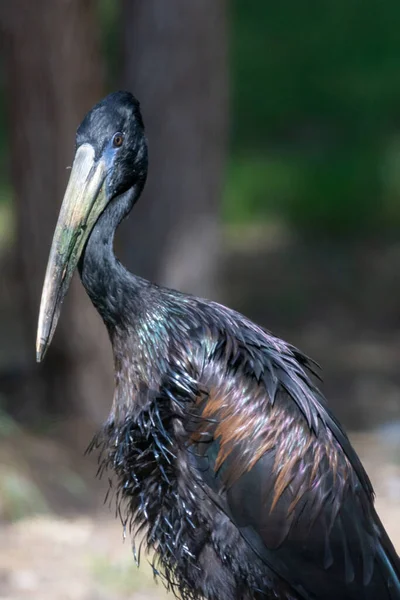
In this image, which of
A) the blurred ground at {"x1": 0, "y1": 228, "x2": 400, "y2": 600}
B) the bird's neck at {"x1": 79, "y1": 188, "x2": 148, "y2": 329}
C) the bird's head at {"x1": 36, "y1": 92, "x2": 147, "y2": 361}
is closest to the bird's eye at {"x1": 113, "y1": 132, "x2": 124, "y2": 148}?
the bird's head at {"x1": 36, "y1": 92, "x2": 147, "y2": 361}

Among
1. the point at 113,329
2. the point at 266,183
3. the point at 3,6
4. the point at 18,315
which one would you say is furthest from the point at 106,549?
the point at 266,183

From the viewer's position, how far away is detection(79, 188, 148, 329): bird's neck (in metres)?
4.36

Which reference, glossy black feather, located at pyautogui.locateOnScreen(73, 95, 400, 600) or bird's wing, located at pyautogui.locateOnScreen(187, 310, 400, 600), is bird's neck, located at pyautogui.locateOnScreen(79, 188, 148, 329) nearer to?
glossy black feather, located at pyautogui.locateOnScreen(73, 95, 400, 600)

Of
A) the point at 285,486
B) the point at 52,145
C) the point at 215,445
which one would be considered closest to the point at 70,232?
the point at 215,445

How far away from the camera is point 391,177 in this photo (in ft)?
49.7

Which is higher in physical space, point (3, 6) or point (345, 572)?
point (3, 6)

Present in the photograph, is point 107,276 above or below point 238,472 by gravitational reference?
above

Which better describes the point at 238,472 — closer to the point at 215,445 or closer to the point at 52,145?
the point at 215,445

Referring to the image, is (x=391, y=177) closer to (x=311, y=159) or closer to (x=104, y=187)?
(x=311, y=159)

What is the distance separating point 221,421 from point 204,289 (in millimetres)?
4435

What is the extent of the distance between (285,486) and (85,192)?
53.1 inches

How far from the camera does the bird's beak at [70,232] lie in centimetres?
429

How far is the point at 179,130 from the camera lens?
8258 mm

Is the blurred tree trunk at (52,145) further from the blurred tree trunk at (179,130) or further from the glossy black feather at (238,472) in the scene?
the glossy black feather at (238,472)
